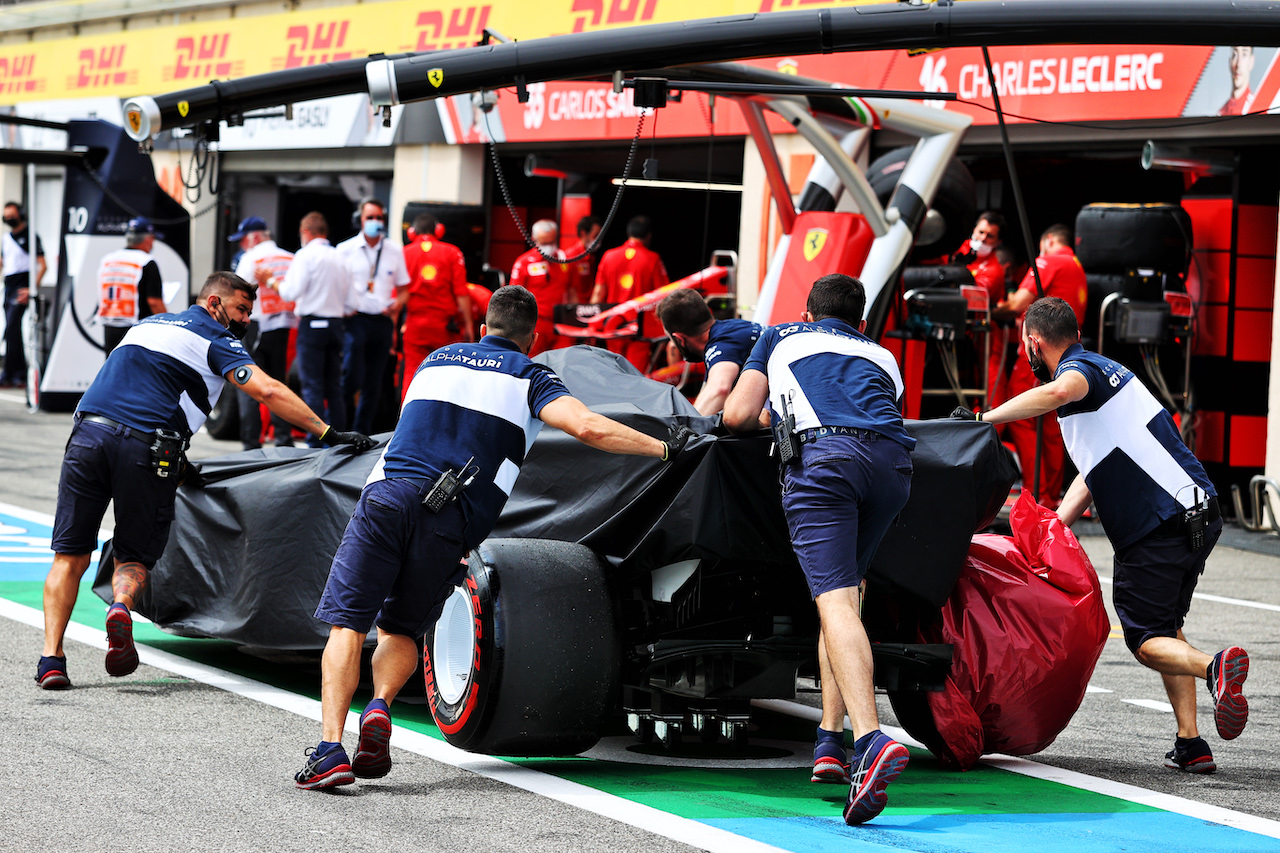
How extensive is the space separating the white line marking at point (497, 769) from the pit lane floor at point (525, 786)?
0.01 m

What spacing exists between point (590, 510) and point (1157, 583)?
213 cm

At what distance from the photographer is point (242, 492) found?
6.97 meters

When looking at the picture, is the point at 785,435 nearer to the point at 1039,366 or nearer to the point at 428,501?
the point at 428,501

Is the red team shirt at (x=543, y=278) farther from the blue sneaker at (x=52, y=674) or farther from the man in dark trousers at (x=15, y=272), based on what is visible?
the blue sneaker at (x=52, y=674)

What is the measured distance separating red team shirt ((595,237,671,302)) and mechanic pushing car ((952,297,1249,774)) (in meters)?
10.9

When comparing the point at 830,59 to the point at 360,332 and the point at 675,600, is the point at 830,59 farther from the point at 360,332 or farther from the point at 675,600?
the point at 675,600

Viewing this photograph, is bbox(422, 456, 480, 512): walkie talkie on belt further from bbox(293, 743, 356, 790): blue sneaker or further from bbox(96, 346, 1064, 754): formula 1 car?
bbox(293, 743, 356, 790): blue sneaker

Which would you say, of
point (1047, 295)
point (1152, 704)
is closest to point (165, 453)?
point (1152, 704)

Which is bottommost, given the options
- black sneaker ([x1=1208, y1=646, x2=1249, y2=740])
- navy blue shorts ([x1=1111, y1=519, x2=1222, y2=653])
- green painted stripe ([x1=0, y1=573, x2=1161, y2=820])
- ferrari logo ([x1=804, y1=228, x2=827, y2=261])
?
green painted stripe ([x1=0, y1=573, x2=1161, y2=820])

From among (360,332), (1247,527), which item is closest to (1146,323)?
(1247,527)

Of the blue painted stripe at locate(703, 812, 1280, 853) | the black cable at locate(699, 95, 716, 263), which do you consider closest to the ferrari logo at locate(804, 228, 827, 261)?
the black cable at locate(699, 95, 716, 263)

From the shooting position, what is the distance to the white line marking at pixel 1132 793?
17.3ft

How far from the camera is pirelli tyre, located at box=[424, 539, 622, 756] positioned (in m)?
5.41

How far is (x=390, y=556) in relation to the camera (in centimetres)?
534
